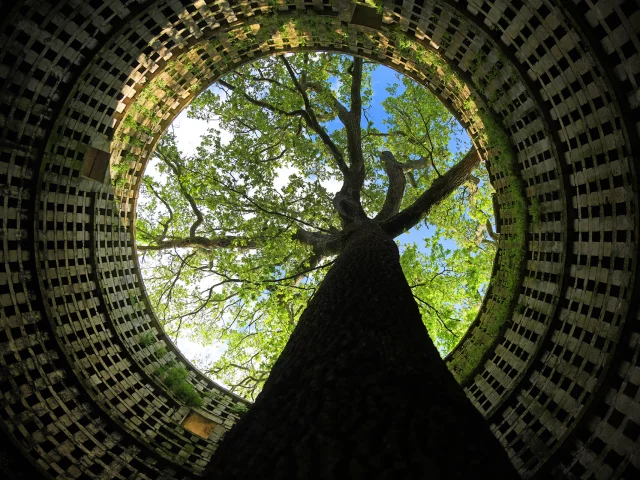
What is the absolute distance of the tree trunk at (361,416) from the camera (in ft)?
8.55

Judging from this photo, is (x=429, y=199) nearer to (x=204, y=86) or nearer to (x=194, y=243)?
(x=204, y=86)

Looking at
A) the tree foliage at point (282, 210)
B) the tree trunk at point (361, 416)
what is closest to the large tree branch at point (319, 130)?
the tree foliage at point (282, 210)

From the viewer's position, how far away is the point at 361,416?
3072mm

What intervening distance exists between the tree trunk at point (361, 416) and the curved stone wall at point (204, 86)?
15.2ft

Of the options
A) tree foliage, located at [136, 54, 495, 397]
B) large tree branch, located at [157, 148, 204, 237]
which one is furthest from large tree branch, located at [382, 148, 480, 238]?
large tree branch, located at [157, 148, 204, 237]

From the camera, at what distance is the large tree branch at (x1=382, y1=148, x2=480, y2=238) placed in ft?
37.3

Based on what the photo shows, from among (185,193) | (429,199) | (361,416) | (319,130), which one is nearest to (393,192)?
(429,199)

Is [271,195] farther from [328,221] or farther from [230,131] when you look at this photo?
[230,131]

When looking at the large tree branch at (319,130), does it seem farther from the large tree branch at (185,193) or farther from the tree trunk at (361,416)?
the tree trunk at (361,416)

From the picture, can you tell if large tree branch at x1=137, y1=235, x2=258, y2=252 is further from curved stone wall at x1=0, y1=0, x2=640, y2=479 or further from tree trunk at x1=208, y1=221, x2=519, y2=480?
tree trunk at x1=208, y1=221, x2=519, y2=480

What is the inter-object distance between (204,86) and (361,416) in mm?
11410

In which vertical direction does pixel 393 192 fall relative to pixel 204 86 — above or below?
below

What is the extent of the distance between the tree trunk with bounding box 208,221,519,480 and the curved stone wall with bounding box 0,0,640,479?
182 inches

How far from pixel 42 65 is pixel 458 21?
917 cm
